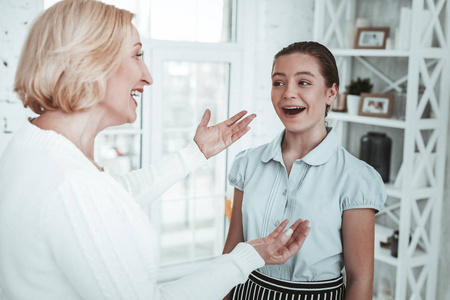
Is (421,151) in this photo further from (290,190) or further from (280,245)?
(280,245)

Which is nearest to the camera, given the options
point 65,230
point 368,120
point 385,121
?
point 65,230

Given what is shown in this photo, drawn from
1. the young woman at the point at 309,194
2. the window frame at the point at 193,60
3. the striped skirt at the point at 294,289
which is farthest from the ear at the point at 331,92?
the window frame at the point at 193,60

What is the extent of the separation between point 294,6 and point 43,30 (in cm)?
274

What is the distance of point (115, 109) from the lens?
4.22 ft

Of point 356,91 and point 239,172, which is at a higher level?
point 356,91

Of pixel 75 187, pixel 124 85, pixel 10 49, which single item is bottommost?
pixel 75 187

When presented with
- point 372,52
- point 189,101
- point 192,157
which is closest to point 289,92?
Answer: point 192,157

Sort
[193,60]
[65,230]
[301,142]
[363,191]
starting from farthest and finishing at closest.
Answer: [193,60]
[301,142]
[363,191]
[65,230]

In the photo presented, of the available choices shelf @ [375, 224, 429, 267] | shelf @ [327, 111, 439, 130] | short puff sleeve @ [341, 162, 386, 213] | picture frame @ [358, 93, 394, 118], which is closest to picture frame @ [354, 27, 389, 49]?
picture frame @ [358, 93, 394, 118]

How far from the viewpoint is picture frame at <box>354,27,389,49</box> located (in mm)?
3070

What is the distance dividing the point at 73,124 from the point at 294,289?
910 mm

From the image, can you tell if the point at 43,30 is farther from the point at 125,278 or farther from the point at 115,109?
the point at 125,278

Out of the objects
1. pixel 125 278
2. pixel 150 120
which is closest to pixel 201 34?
pixel 150 120

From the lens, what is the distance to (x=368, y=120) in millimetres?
2967
